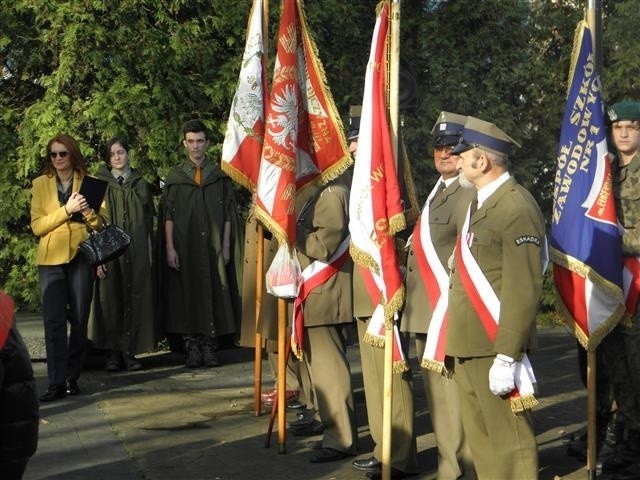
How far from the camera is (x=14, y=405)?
183 inches

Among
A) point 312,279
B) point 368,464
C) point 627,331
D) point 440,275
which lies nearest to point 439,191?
point 440,275

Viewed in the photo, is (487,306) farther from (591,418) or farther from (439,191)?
(591,418)

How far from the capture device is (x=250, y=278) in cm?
1051

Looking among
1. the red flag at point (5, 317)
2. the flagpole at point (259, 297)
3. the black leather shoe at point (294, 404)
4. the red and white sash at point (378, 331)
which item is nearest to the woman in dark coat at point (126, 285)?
the black leather shoe at point (294, 404)

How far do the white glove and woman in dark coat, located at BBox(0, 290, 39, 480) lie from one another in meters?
2.25

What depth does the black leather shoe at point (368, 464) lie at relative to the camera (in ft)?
25.6

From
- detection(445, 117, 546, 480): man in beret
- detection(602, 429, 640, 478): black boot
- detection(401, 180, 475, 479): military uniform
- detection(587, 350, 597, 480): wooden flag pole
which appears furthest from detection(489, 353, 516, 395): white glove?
detection(602, 429, 640, 478): black boot

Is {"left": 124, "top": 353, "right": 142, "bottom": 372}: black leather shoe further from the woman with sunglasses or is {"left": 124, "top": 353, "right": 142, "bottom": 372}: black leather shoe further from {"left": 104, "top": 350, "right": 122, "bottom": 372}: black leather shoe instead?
the woman with sunglasses

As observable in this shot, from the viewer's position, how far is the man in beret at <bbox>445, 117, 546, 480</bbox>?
239 inches

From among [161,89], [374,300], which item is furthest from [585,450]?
[161,89]

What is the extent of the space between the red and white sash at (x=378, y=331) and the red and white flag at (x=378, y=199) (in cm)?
11

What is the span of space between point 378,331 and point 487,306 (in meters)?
1.41

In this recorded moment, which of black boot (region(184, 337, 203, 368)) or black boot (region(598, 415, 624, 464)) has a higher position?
black boot (region(184, 337, 203, 368))

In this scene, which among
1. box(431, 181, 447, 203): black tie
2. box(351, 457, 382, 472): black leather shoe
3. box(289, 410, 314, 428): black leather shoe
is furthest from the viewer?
box(289, 410, 314, 428): black leather shoe
